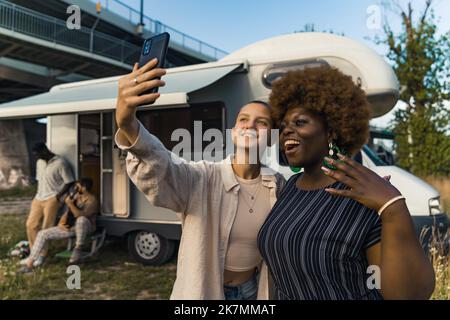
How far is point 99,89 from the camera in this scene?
18.8 ft

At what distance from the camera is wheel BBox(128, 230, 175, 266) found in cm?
545

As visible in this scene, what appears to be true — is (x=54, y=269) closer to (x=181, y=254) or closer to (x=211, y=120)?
(x=211, y=120)

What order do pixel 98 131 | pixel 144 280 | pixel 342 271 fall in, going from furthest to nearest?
1. pixel 98 131
2. pixel 144 280
3. pixel 342 271

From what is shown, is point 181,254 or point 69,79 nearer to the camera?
point 181,254

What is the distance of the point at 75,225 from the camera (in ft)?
18.3

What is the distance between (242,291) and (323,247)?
0.61 m

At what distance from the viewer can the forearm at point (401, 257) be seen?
1.18 m

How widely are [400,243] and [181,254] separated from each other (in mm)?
950

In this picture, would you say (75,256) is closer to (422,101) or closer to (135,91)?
(135,91)

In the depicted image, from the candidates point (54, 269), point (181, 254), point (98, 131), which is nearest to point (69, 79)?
point (98, 131)

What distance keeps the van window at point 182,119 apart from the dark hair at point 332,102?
3.25m

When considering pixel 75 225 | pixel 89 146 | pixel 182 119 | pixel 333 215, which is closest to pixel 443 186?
pixel 182 119

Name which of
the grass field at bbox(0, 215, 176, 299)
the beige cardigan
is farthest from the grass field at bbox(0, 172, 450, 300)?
the beige cardigan

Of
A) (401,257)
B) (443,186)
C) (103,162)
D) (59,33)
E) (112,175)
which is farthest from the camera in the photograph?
(59,33)
